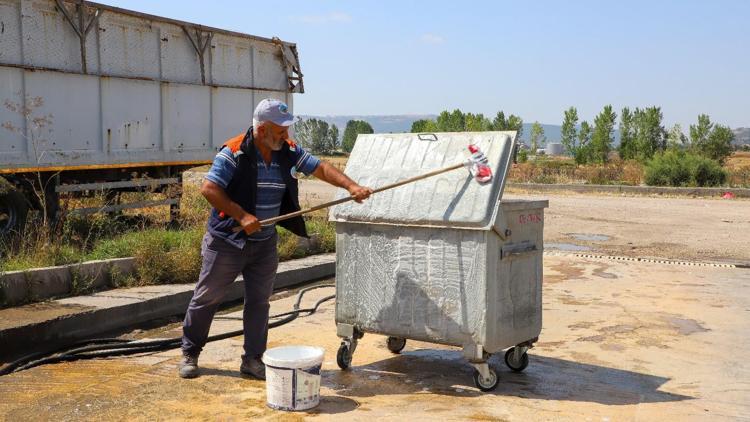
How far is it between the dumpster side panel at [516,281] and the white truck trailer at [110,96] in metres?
6.07

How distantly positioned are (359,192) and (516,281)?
1199 mm

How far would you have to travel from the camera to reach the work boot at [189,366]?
17.5 feet

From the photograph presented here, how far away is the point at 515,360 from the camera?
18.4ft

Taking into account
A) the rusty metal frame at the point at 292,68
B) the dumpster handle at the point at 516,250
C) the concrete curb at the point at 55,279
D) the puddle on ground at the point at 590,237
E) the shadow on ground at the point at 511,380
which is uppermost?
the rusty metal frame at the point at 292,68

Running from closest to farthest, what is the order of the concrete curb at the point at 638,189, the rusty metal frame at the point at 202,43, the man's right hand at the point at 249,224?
the man's right hand at the point at 249,224 < the rusty metal frame at the point at 202,43 < the concrete curb at the point at 638,189

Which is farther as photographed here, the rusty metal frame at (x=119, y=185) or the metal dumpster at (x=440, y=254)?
the rusty metal frame at (x=119, y=185)

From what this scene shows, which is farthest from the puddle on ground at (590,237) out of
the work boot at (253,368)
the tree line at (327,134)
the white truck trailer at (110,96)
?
the tree line at (327,134)

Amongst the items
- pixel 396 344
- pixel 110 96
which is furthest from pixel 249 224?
pixel 110 96

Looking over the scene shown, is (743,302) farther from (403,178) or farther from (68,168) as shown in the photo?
(68,168)

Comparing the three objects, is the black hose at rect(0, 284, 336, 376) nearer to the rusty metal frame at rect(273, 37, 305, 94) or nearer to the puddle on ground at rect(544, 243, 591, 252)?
the puddle on ground at rect(544, 243, 591, 252)

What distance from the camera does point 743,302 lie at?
8.31 metres

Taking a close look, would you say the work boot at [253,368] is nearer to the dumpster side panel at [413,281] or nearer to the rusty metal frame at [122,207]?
the dumpster side panel at [413,281]

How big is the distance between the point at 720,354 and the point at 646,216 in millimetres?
11832

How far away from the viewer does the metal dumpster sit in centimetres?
512
